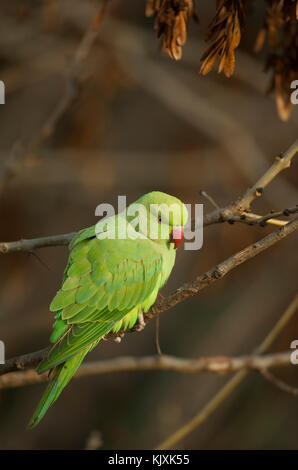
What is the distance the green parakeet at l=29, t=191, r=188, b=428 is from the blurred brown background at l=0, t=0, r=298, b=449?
9.38 feet

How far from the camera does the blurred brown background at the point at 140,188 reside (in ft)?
20.4

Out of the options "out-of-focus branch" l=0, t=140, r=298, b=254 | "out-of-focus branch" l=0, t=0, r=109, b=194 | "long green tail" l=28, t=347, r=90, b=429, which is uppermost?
"out-of-focus branch" l=0, t=0, r=109, b=194

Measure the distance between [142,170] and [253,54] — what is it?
65.9 inches

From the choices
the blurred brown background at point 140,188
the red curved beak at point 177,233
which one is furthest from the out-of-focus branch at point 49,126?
the blurred brown background at point 140,188

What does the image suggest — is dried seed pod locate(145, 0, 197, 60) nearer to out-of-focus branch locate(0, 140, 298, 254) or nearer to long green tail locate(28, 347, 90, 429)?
out-of-focus branch locate(0, 140, 298, 254)

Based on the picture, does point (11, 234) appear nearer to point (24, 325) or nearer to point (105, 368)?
point (24, 325)

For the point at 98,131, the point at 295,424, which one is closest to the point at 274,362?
the point at 295,424

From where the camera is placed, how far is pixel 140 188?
6.99 m

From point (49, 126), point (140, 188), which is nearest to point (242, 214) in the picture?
point (49, 126)

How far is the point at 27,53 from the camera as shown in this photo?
6480 millimetres

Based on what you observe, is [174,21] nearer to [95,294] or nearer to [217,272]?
[217,272]

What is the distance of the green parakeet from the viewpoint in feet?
9.00

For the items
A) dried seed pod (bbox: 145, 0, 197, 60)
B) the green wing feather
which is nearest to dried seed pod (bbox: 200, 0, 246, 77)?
dried seed pod (bbox: 145, 0, 197, 60)

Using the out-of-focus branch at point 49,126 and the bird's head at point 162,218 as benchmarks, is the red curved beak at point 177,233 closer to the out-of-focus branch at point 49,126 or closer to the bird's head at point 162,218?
the bird's head at point 162,218
